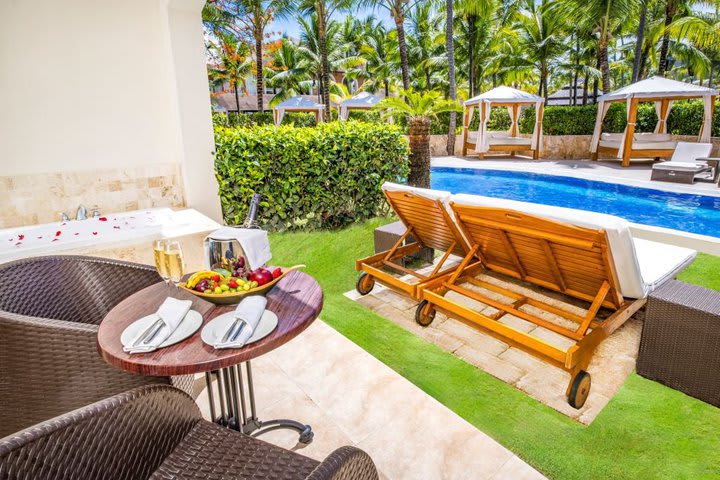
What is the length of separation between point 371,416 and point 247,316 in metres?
1.21

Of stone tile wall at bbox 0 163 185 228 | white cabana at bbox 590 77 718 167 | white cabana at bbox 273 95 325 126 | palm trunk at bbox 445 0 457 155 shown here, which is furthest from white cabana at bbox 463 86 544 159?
stone tile wall at bbox 0 163 185 228

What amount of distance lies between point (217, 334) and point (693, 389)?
2.78 m

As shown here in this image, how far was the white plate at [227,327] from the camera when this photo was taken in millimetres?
1581

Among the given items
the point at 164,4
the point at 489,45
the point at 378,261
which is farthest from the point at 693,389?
the point at 489,45

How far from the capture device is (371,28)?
2816cm

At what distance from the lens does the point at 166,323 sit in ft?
5.42

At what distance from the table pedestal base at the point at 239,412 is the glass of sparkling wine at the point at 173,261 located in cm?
51

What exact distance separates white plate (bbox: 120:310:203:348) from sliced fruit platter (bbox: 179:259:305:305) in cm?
11

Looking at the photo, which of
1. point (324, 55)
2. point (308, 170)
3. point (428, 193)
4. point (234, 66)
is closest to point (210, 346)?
point (428, 193)

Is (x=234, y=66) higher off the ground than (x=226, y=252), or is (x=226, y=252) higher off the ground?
(x=234, y=66)

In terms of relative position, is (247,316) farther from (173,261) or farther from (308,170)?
(308,170)

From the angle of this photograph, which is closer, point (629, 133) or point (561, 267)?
point (561, 267)

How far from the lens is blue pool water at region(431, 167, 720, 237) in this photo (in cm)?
803

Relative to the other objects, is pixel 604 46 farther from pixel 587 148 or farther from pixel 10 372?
pixel 10 372
